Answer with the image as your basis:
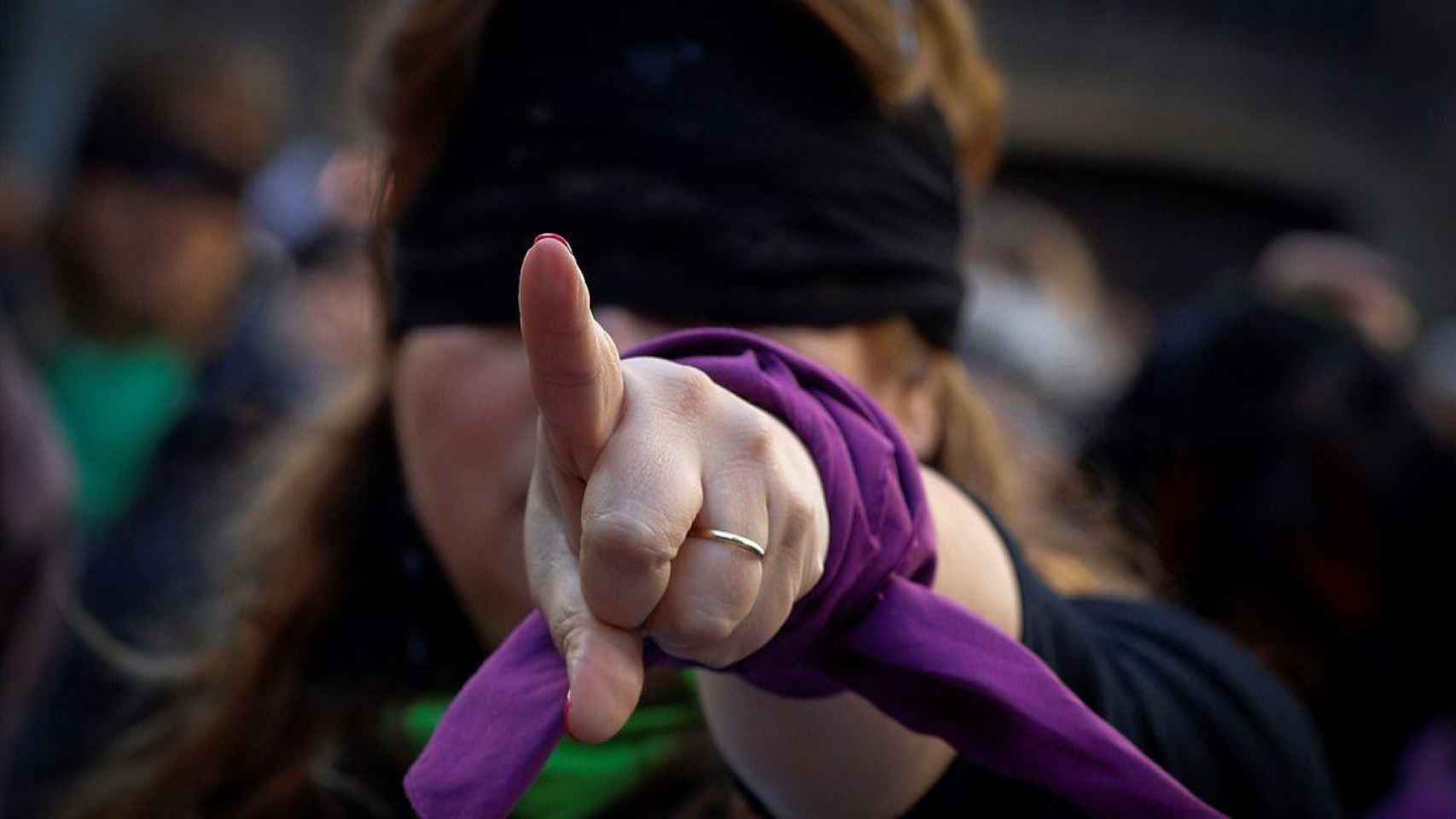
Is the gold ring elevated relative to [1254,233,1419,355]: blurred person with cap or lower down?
elevated

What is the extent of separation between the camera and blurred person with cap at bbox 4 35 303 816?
8.61ft

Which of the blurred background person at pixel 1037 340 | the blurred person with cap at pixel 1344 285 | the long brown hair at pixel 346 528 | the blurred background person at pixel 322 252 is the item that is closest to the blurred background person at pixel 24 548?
the long brown hair at pixel 346 528

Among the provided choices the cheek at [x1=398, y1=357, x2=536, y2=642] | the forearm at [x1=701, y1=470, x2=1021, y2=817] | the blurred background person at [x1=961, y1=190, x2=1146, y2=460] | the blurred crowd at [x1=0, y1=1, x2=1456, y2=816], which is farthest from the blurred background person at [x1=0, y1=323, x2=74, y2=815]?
the blurred background person at [x1=961, y1=190, x2=1146, y2=460]

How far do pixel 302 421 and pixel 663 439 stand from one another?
4.70 ft

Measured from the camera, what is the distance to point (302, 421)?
80.5 inches

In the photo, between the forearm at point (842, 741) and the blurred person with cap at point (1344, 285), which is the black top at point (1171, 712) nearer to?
the forearm at point (842, 741)

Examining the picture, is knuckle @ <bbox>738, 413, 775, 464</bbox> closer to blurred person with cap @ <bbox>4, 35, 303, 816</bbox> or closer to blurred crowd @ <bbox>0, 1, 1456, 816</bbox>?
blurred crowd @ <bbox>0, 1, 1456, 816</bbox>

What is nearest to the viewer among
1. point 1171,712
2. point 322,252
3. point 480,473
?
point 1171,712

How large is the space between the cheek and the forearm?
0.34 meters

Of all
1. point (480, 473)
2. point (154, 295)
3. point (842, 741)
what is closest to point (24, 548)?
point (480, 473)

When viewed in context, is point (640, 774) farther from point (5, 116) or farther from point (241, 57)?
point (5, 116)

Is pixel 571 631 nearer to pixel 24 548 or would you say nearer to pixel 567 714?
pixel 567 714

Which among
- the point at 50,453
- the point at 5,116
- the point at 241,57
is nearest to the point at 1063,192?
the point at 5,116

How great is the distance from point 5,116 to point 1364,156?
9.95m
